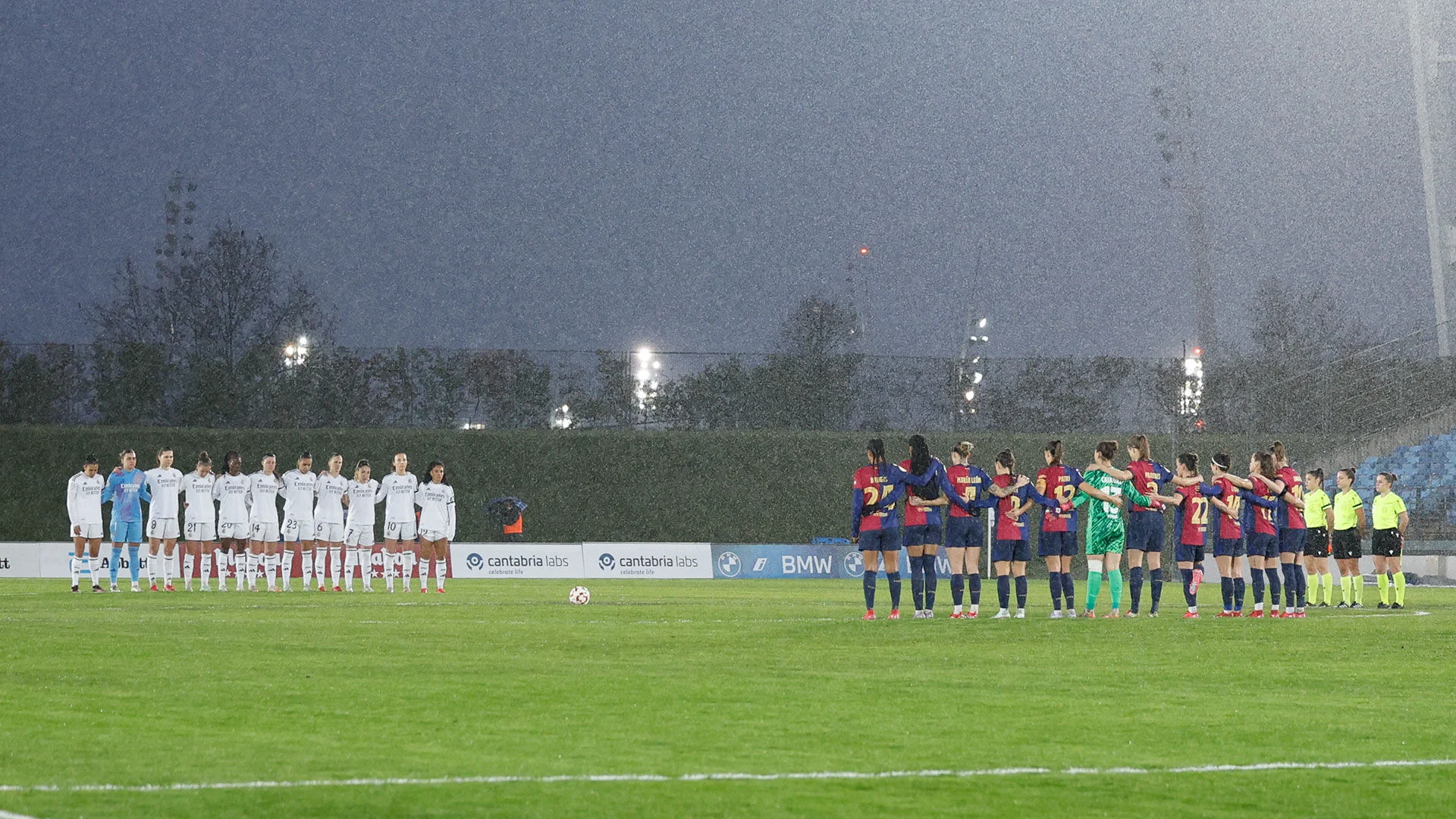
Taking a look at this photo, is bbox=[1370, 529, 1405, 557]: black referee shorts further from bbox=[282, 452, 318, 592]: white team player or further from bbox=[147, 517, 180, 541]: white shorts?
bbox=[147, 517, 180, 541]: white shorts

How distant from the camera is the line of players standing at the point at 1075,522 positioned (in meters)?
20.1

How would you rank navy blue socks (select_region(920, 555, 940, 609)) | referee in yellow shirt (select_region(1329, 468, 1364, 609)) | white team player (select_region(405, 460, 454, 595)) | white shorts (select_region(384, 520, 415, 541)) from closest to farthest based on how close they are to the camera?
navy blue socks (select_region(920, 555, 940, 609)) < referee in yellow shirt (select_region(1329, 468, 1364, 609)) < white shorts (select_region(384, 520, 415, 541)) < white team player (select_region(405, 460, 454, 595))

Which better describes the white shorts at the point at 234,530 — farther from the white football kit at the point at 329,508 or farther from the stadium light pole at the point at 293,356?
the stadium light pole at the point at 293,356

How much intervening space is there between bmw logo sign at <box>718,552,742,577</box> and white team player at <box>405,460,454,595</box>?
13.3 metres

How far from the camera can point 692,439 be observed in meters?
47.9

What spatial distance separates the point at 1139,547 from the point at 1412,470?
24.2 meters

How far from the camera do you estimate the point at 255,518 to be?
2830 cm

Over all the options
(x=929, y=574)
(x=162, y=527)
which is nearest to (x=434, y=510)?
(x=162, y=527)

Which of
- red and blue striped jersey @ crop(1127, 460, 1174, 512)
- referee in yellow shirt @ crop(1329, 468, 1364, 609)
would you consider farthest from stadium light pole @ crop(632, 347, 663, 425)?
red and blue striped jersey @ crop(1127, 460, 1174, 512)

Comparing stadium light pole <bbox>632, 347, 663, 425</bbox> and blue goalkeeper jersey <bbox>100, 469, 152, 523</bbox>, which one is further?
stadium light pole <bbox>632, 347, 663, 425</bbox>

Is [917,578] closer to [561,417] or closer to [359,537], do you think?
[359,537]

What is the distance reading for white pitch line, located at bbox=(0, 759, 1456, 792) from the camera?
24.7 feet

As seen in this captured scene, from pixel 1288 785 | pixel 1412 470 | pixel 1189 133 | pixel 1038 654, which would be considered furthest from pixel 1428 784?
pixel 1189 133

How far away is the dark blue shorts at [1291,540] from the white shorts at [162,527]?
16889 millimetres
